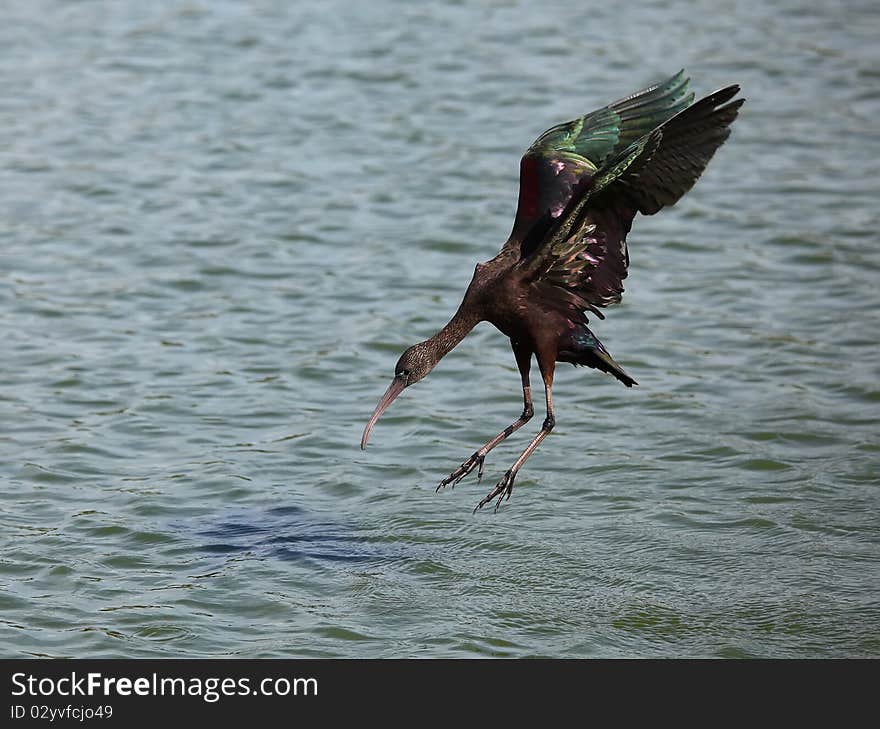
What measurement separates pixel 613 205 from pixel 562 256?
34cm

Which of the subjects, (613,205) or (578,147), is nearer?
(613,205)

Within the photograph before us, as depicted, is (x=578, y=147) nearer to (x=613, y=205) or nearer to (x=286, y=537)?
(x=613, y=205)

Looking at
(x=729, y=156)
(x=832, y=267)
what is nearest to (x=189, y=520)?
(x=832, y=267)

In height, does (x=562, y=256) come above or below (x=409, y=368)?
above

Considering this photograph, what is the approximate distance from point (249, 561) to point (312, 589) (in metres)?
0.42

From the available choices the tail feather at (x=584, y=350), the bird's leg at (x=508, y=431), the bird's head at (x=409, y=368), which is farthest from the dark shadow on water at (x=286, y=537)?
the tail feather at (x=584, y=350)

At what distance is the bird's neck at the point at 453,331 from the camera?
756cm

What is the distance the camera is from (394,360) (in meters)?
10.4

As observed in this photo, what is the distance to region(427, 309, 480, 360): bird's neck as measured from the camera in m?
7.56

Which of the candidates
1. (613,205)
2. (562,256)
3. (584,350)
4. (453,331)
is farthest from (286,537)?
(613,205)

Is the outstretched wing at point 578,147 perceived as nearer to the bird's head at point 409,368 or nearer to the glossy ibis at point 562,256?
the glossy ibis at point 562,256

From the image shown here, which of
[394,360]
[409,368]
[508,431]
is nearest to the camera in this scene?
[409,368]

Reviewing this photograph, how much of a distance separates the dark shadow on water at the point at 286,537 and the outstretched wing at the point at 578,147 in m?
1.66
